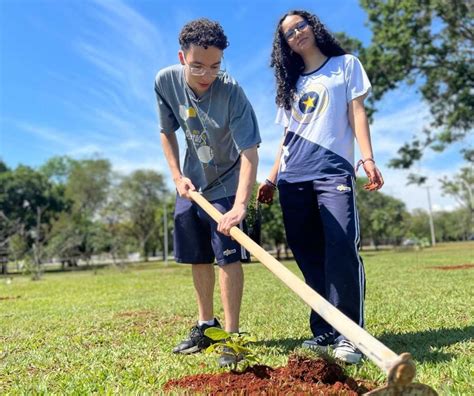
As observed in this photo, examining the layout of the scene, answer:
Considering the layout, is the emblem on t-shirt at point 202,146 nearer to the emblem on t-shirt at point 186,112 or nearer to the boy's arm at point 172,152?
the emblem on t-shirt at point 186,112

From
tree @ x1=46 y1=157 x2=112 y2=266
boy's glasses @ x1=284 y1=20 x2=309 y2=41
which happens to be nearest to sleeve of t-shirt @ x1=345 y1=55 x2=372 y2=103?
boy's glasses @ x1=284 y1=20 x2=309 y2=41

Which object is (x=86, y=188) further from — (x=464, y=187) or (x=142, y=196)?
(x=464, y=187)

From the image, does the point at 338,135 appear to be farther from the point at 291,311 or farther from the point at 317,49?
the point at 291,311

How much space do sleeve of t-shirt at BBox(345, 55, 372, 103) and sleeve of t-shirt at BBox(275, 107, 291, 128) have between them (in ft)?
1.70

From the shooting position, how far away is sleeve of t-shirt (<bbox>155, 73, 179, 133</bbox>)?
12.7 feet

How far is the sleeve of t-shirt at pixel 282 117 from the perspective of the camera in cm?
386

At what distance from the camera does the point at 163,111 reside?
398 centimetres

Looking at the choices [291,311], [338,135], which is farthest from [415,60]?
[338,135]

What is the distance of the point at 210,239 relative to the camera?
392cm

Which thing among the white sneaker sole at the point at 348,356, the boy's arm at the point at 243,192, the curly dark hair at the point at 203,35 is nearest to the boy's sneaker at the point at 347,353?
the white sneaker sole at the point at 348,356

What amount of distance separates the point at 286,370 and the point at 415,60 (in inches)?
831

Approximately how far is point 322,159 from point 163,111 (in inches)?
52.6

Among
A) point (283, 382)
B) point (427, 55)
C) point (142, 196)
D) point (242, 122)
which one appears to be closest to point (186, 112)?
point (242, 122)

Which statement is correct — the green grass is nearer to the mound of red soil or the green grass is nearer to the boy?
the mound of red soil
